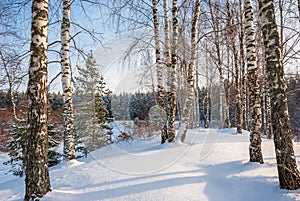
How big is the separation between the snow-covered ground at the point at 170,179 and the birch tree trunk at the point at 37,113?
266mm

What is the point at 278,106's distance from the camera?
126 inches

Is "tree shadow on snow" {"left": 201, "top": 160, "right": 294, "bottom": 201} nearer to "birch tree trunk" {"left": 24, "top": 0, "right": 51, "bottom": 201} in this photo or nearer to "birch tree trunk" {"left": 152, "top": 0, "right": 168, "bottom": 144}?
"birch tree trunk" {"left": 24, "top": 0, "right": 51, "bottom": 201}

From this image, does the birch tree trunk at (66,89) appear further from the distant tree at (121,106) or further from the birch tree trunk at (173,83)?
the distant tree at (121,106)

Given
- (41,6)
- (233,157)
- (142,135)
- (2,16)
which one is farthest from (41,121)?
(142,135)

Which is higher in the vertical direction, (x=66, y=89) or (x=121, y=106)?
(x=66, y=89)

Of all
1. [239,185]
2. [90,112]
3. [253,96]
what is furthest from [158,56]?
[90,112]

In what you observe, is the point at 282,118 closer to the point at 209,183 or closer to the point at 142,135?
the point at 209,183

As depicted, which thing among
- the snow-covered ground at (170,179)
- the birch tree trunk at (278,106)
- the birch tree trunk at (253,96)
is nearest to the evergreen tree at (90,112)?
the snow-covered ground at (170,179)

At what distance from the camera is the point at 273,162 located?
4477 millimetres

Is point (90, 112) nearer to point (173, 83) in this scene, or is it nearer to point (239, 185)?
point (173, 83)

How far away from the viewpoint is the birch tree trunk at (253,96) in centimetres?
429

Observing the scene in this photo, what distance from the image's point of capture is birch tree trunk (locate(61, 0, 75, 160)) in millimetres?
5270

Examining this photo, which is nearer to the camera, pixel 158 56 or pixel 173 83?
pixel 173 83

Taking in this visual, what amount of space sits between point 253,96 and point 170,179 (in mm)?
2464
